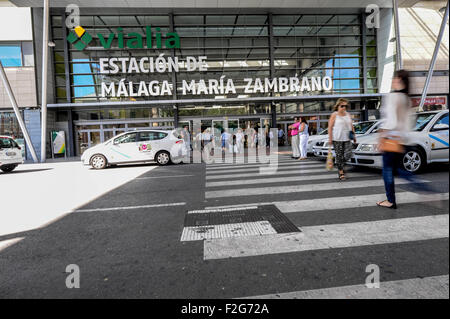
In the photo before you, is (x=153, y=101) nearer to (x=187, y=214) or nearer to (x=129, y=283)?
(x=187, y=214)

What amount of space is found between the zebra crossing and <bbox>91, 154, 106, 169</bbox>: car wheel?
23.8ft

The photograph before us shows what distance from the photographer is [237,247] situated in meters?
3.15

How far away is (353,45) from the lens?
2391 centimetres

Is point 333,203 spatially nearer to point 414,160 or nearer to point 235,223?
point 235,223

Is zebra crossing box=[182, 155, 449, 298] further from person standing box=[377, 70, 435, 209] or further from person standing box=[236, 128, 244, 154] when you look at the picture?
person standing box=[236, 128, 244, 154]

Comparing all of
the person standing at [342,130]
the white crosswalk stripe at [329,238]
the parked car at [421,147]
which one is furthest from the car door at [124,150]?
the white crosswalk stripe at [329,238]

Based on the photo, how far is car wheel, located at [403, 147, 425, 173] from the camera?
270 inches

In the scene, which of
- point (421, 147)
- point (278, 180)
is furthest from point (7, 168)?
point (421, 147)

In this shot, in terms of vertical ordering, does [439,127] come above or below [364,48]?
below

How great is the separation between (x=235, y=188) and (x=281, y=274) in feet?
13.0

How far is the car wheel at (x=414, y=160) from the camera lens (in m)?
6.86

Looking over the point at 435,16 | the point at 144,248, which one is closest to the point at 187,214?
the point at 144,248

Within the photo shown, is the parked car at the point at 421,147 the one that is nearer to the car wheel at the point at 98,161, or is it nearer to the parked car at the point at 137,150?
the parked car at the point at 137,150

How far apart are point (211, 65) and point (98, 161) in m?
14.7
